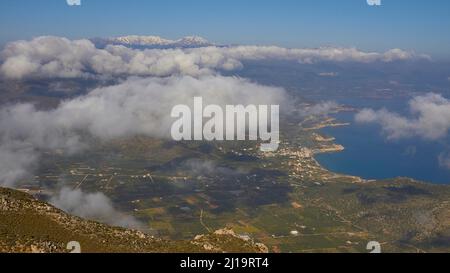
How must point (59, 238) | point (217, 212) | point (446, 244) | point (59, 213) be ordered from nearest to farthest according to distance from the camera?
1. point (59, 238)
2. point (59, 213)
3. point (446, 244)
4. point (217, 212)

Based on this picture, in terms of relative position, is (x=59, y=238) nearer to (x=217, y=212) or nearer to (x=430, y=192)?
(x=217, y=212)

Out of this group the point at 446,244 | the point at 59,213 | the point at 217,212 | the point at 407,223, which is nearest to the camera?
the point at 59,213
